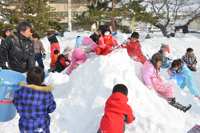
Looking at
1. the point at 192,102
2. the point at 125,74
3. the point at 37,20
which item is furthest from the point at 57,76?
the point at 37,20

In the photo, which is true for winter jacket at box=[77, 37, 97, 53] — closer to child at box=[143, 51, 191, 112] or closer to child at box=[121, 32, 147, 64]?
child at box=[121, 32, 147, 64]

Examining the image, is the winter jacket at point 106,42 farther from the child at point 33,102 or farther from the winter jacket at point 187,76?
the child at point 33,102

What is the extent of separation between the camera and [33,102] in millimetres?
1839

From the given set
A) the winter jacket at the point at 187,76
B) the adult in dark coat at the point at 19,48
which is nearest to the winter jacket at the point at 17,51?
the adult in dark coat at the point at 19,48

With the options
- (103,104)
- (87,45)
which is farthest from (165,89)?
(87,45)

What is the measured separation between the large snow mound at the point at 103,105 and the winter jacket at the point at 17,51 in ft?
3.28

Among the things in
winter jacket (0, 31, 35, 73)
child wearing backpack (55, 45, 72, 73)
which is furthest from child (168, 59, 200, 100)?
winter jacket (0, 31, 35, 73)

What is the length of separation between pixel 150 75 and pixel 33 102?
2420 millimetres

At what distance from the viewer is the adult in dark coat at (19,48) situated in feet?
9.53

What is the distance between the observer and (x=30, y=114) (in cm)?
188

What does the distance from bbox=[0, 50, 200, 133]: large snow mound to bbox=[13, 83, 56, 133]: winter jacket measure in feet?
2.69

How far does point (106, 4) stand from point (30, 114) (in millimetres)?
17782

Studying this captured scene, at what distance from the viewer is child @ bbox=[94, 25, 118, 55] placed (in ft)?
14.0

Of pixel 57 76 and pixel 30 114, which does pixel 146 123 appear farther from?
pixel 57 76
